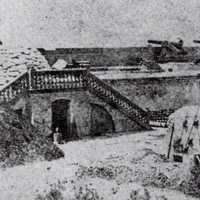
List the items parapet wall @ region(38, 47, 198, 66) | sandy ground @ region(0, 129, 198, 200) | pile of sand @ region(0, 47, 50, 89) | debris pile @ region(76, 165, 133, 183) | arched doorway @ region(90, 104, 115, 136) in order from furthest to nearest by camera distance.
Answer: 1. parapet wall @ region(38, 47, 198, 66)
2. pile of sand @ region(0, 47, 50, 89)
3. arched doorway @ region(90, 104, 115, 136)
4. debris pile @ region(76, 165, 133, 183)
5. sandy ground @ region(0, 129, 198, 200)

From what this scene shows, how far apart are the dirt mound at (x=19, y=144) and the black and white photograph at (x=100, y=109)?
0.02 metres

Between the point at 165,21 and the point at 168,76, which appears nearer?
the point at 165,21

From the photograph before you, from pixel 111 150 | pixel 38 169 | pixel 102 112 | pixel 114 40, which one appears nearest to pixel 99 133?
pixel 102 112

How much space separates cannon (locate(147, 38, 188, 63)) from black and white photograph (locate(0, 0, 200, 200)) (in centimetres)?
4

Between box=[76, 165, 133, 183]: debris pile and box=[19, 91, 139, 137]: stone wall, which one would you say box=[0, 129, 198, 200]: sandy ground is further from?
box=[19, 91, 139, 137]: stone wall

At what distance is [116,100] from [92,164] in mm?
2926

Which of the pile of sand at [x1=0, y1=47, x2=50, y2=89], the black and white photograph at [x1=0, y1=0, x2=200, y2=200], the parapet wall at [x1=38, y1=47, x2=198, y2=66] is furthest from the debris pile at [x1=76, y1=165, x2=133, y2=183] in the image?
the parapet wall at [x1=38, y1=47, x2=198, y2=66]

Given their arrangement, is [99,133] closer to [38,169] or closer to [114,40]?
[38,169]

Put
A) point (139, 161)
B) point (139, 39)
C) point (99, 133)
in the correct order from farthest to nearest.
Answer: point (139, 39) < point (99, 133) < point (139, 161)

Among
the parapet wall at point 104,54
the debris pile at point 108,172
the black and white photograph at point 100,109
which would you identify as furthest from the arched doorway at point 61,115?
the parapet wall at point 104,54

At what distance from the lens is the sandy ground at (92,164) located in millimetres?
6816

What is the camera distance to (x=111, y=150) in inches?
344

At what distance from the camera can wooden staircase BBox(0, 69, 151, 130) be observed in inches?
368

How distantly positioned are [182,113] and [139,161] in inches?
57.4
